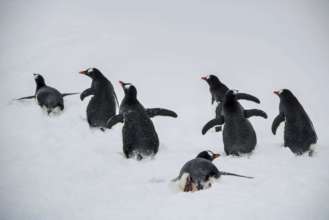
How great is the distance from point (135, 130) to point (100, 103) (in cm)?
159

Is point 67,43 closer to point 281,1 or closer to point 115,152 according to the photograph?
point 115,152

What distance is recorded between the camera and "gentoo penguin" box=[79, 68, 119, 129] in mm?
7309

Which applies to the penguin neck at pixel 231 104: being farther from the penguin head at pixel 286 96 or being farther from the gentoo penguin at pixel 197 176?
the gentoo penguin at pixel 197 176

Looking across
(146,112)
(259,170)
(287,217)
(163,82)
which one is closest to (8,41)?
(163,82)

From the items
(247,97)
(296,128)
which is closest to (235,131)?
(296,128)

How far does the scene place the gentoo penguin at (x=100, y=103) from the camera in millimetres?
7309

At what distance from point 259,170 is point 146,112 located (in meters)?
2.05

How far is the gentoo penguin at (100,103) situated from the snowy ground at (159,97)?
0.22 metres

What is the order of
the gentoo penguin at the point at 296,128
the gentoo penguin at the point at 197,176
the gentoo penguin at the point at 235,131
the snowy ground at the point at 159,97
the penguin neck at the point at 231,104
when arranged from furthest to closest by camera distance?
the penguin neck at the point at 231,104 → the gentoo penguin at the point at 235,131 → the gentoo penguin at the point at 296,128 → the gentoo penguin at the point at 197,176 → the snowy ground at the point at 159,97

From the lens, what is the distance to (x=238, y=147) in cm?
599

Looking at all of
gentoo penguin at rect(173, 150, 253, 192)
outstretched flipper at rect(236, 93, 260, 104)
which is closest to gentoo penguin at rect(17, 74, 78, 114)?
outstretched flipper at rect(236, 93, 260, 104)

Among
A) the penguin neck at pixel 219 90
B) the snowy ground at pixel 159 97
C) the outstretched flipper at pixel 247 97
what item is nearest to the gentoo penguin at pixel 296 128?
the snowy ground at pixel 159 97

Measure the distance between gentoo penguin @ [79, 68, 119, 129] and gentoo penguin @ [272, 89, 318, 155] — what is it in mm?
2767

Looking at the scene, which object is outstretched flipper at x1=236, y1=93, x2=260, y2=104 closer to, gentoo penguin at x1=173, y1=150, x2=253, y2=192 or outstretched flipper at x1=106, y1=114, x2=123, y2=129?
outstretched flipper at x1=106, y1=114, x2=123, y2=129
